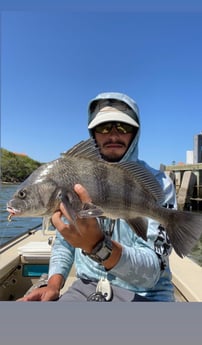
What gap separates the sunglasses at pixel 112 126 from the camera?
1633 mm

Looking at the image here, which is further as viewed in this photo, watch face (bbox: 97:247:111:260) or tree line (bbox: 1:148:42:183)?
tree line (bbox: 1:148:42:183)

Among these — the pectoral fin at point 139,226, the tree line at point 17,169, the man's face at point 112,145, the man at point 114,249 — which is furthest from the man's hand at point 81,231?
the tree line at point 17,169

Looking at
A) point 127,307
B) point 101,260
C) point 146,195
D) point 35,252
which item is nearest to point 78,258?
point 101,260

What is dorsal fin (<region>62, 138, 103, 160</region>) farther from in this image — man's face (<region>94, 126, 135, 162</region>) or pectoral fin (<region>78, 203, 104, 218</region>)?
man's face (<region>94, 126, 135, 162</region>)

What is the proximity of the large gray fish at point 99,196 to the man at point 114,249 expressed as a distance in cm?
10

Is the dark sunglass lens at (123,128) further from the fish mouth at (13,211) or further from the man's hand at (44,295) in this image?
the man's hand at (44,295)

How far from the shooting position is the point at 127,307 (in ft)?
3.44

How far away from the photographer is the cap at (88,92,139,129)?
1622 millimetres

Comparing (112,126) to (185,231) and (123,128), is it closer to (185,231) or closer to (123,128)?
(123,128)

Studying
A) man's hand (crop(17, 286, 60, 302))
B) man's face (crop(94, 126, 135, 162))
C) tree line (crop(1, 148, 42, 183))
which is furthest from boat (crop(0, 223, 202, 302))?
man's face (crop(94, 126, 135, 162))

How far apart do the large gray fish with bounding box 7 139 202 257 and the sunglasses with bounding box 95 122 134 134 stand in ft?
1.04

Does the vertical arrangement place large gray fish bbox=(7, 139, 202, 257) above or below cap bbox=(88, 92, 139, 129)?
below

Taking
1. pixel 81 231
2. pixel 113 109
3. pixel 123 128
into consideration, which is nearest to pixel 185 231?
pixel 81 231

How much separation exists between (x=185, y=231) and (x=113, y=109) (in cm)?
75
